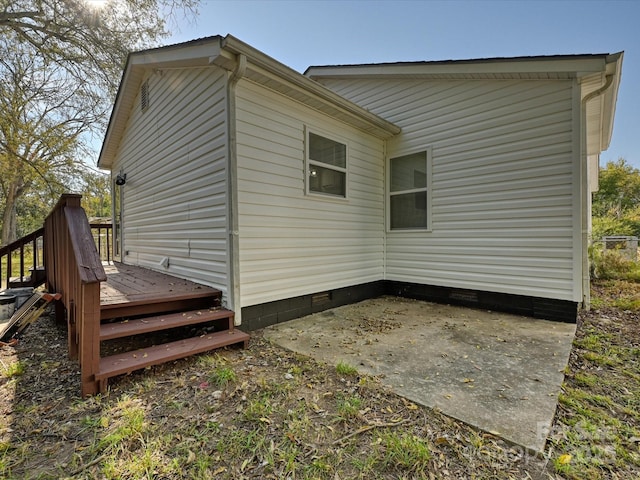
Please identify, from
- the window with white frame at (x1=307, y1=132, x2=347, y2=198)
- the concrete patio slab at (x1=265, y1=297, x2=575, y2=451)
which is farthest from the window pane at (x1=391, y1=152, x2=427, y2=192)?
the concrete patio slab at (x1=265, y1=297, x2=575, y2=451)

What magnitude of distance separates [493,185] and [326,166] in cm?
258

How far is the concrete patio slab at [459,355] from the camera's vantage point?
1960 mm

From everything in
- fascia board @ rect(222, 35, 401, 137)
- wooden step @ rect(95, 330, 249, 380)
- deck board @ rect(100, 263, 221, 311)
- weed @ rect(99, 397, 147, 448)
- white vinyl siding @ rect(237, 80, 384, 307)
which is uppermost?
fascia board @ rect(222, 35, 401, 137)

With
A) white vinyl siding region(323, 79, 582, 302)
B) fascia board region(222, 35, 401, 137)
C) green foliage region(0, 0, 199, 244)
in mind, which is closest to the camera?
fascia board region(222, 35, 401, 137)

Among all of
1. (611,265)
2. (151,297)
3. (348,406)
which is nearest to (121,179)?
(151,297)

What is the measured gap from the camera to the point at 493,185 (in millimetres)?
4566

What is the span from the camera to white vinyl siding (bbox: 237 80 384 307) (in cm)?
360

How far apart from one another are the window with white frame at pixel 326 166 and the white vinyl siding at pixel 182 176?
1.34 meters

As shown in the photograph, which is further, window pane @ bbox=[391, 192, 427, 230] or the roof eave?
window pane @ bbox=[391, 192, 427, 230]

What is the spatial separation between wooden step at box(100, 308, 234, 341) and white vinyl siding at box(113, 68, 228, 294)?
14.9 inches

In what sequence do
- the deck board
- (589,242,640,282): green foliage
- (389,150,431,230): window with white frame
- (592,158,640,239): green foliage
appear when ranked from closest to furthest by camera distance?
the deck board, (389,150,431,230): window with white frame, (589,242,640,282): green foliage, (592,158,640,239): green foliage

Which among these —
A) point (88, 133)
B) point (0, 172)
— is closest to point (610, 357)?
point (88, 133)

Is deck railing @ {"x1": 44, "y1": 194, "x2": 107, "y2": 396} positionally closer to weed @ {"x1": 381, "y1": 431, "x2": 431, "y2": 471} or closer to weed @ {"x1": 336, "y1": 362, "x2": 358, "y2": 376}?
weed @ {"x1": 336, "y1": 362, "x2": 358, "y2": 376}

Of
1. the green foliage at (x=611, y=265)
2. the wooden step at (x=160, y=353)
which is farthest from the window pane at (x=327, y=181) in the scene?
the green foliage at (x=611, y=265)
